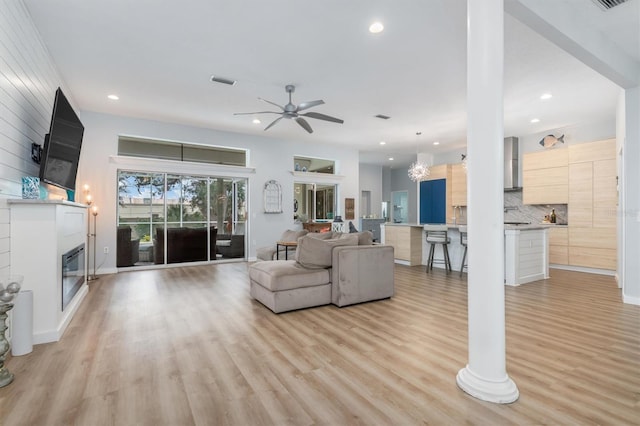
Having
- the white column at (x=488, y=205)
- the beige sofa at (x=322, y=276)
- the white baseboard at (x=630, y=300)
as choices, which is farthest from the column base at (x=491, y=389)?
the white baseboard at (x=630, y=300)

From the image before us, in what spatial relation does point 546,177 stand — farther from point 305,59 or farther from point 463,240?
point 305,59

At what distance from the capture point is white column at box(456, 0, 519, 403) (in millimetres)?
2000

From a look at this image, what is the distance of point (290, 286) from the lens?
374cm

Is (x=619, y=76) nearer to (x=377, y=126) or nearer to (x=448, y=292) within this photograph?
(x=448, y=292)

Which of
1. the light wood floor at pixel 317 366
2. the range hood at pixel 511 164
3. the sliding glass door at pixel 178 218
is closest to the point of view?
the light wood floor at pixel 317 366

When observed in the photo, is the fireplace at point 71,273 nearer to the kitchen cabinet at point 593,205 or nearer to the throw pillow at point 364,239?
the throw pillow at point 364,239

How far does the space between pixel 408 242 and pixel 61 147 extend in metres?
6.07

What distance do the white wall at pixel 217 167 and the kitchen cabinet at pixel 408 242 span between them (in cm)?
243

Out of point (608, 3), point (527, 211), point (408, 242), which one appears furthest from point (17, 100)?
point (527, 211)

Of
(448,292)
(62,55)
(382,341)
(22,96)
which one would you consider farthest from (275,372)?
(62,55)

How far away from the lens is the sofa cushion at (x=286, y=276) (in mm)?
3691

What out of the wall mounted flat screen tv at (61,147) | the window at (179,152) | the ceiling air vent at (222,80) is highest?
the ceiling air vent at (222,80)

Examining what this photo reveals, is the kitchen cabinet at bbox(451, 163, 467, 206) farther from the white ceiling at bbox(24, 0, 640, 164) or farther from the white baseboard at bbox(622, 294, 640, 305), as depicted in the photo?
the white baseboard at bbox(622, 294, 640, 305)

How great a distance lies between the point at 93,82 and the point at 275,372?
5.07 m
